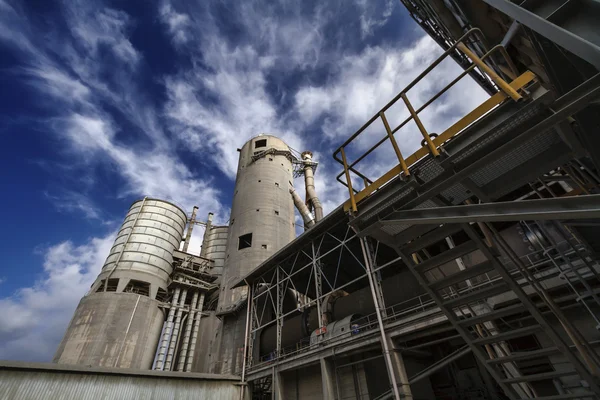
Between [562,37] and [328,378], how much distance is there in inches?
490

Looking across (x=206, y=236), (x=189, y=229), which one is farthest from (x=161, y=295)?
(x=189, y=229)

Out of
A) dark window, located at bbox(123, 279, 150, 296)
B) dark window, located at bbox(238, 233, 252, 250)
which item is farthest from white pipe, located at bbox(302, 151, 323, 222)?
dark window, located at bbox(123, 279, 150, 296)

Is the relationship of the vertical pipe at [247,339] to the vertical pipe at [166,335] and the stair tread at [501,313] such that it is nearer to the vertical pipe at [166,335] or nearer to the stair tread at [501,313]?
the vertical pipe at [166,335]

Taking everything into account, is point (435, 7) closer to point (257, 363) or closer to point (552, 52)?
point (552, 52)

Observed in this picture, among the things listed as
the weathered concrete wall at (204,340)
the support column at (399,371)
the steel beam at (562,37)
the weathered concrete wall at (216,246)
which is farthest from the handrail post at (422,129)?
the weathered concrete wall at (216,246)

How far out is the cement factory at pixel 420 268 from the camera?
3131 millimetres

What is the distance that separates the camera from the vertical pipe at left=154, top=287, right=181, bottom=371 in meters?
24.3

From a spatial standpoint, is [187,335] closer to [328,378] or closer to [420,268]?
[328,378]

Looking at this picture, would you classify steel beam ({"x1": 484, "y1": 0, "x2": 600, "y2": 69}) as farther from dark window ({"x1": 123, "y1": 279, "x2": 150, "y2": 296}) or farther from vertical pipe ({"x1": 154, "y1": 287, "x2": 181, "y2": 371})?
dark window ({"x1": 123, "y1": 279, "x2": 150, "y2": 296})

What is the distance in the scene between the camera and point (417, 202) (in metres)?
3.82

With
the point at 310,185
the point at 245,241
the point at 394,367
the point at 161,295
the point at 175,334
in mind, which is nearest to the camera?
the point at 394,367

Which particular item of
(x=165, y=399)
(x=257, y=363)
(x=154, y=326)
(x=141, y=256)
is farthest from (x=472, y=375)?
(x=141, y=256)

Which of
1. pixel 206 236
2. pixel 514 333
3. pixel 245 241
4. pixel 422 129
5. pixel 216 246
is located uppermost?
pixel 206 236

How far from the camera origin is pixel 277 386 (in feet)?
44.4
